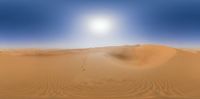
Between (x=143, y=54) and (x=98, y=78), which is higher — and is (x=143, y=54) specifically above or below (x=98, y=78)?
above

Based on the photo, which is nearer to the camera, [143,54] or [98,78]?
[98,78]

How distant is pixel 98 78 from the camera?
38.0ft

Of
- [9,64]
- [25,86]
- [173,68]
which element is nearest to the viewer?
[25,86]

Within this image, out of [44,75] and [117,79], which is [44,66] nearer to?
[44,75]

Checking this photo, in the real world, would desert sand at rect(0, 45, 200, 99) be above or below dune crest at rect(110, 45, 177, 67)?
below

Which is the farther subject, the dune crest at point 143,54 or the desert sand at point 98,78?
the dune crest at point 143,54

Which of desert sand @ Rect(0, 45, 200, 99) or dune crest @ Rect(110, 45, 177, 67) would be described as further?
dune crest @ Rect(110, 45, 177, 67)

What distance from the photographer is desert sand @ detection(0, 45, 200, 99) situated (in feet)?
28.9

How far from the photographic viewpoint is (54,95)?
8.64m

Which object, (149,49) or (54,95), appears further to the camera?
(149,49)

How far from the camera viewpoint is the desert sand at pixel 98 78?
28.9 ft

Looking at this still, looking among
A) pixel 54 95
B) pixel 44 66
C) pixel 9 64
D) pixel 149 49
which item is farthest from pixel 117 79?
pixel 149 49

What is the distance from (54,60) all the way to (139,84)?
671 cm

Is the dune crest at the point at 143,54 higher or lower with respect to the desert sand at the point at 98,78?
higher
